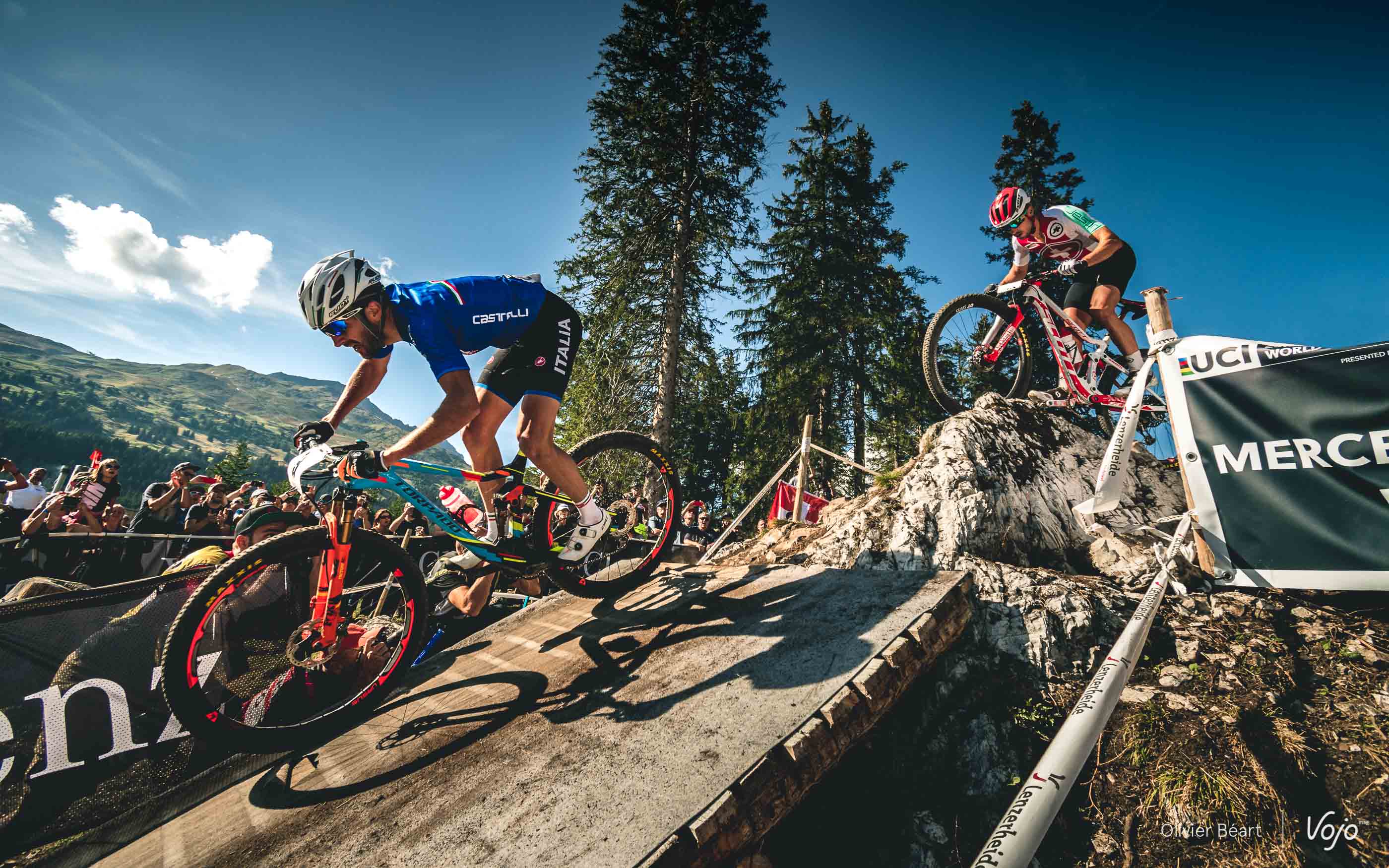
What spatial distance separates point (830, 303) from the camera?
1939cm

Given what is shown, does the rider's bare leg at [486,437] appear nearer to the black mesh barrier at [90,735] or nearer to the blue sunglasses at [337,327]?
the blue sunglasses at [337,327]

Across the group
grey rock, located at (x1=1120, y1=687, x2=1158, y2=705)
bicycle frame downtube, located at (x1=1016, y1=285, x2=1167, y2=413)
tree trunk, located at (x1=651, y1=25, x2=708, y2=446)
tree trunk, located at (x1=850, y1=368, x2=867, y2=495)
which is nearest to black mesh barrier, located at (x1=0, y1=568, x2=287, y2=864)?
grey rock, located at (x1=1120, y1=687, x2=1158, y2=705)

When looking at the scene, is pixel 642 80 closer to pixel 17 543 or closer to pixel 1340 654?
pixel 17 543

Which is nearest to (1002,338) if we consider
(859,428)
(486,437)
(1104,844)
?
(1104,844)

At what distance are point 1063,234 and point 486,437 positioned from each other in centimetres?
545

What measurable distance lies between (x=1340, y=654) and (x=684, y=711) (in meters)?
3.10

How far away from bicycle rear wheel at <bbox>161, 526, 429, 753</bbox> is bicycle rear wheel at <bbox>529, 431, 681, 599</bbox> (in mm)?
997

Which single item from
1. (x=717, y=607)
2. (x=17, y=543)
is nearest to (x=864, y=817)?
(x=717, y=607)

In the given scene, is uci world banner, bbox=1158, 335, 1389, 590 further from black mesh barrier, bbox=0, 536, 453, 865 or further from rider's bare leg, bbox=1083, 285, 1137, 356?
black mesh barrier, bbox=0, 536, 453, 865

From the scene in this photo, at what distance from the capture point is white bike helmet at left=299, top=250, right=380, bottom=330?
304cm

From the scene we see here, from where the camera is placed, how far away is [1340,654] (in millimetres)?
2514

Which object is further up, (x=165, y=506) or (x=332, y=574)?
(x=332, y=574)

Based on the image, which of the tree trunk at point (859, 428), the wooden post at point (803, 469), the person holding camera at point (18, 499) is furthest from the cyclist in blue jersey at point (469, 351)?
the tree trunk at point (859, 428)

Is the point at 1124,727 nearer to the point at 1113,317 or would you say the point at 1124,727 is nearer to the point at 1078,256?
the point at 1113,317
